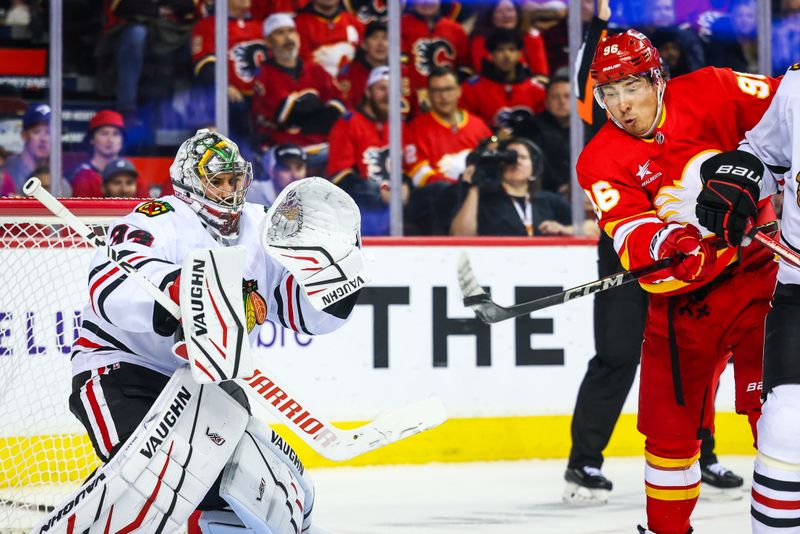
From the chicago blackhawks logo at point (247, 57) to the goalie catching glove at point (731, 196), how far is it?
8.63ft

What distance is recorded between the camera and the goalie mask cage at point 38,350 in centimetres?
316

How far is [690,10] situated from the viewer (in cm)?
527

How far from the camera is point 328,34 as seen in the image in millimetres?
4930

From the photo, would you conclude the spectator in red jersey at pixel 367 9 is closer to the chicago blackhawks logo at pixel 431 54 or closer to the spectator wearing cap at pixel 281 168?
the chicago blackhawks logo at pixel 431 54

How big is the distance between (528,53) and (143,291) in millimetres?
3087

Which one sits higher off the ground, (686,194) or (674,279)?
(686,194)

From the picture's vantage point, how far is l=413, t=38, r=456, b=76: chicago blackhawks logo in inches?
194

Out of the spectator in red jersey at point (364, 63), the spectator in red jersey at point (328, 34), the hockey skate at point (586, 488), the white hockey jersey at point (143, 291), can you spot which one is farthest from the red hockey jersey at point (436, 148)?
the white hockey jersey at point (143, 291)

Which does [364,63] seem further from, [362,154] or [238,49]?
[238,49]

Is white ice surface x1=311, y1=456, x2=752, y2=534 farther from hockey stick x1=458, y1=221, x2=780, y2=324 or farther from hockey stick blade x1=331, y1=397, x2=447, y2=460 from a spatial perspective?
hockey stick blade x1=331, y1=397, x2=447, y2=460

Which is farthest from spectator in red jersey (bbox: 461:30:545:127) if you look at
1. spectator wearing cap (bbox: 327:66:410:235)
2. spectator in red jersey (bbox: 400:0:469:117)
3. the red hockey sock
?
the red hockey sock

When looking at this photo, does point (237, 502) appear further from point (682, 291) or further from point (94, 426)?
point (682, 291)

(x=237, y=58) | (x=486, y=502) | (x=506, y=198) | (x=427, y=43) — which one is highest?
(x=427, y=43)

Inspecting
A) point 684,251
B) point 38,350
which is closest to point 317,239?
point 684,251
